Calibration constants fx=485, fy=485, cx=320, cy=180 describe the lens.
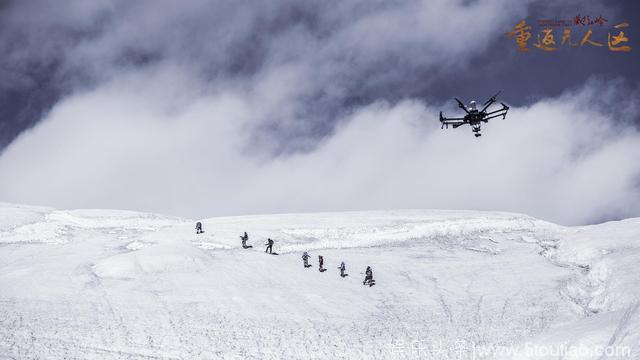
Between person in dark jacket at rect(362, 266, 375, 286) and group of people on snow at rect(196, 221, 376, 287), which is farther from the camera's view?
group of people on snow at rect(196, 221, 376, 287)

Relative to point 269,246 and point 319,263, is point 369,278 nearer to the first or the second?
point 319,263

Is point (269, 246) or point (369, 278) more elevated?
point (269, 246)

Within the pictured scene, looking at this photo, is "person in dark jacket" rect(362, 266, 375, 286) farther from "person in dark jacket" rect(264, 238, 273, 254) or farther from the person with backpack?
"person in dark jacket" rect(264, 238, 273, 254)

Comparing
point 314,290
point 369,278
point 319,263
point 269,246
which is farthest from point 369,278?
point 269,246

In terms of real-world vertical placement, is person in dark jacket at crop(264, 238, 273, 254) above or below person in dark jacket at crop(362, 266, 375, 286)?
above

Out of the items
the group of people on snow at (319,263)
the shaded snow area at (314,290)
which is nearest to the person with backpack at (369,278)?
the group of people on snow at (319,263)

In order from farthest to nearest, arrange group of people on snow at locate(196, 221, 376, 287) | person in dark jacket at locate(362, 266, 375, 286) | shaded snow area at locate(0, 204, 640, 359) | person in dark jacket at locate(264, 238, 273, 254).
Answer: person in dark jacket at locate(264, 238, 273, 254) < group of people on snow at locate(196, 221, 376, 287) < person in dark jacket at locate(362, 266, 375, 286) < shaded snow area at locate(0, 204, 640, 359)

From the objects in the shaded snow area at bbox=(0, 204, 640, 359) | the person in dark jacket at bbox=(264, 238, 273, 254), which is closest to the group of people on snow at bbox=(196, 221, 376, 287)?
the person in dark jacket at bbox=(264, 238, 273, 254)

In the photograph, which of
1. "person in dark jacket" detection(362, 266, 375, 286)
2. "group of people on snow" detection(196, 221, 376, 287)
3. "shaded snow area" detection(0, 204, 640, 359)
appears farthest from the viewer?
"group of people on snow" detection(196, 221, 376, 287)

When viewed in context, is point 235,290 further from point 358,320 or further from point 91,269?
point 91,269

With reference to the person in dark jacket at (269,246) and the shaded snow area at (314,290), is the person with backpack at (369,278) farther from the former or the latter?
the person in dark jacket at (269,246)
